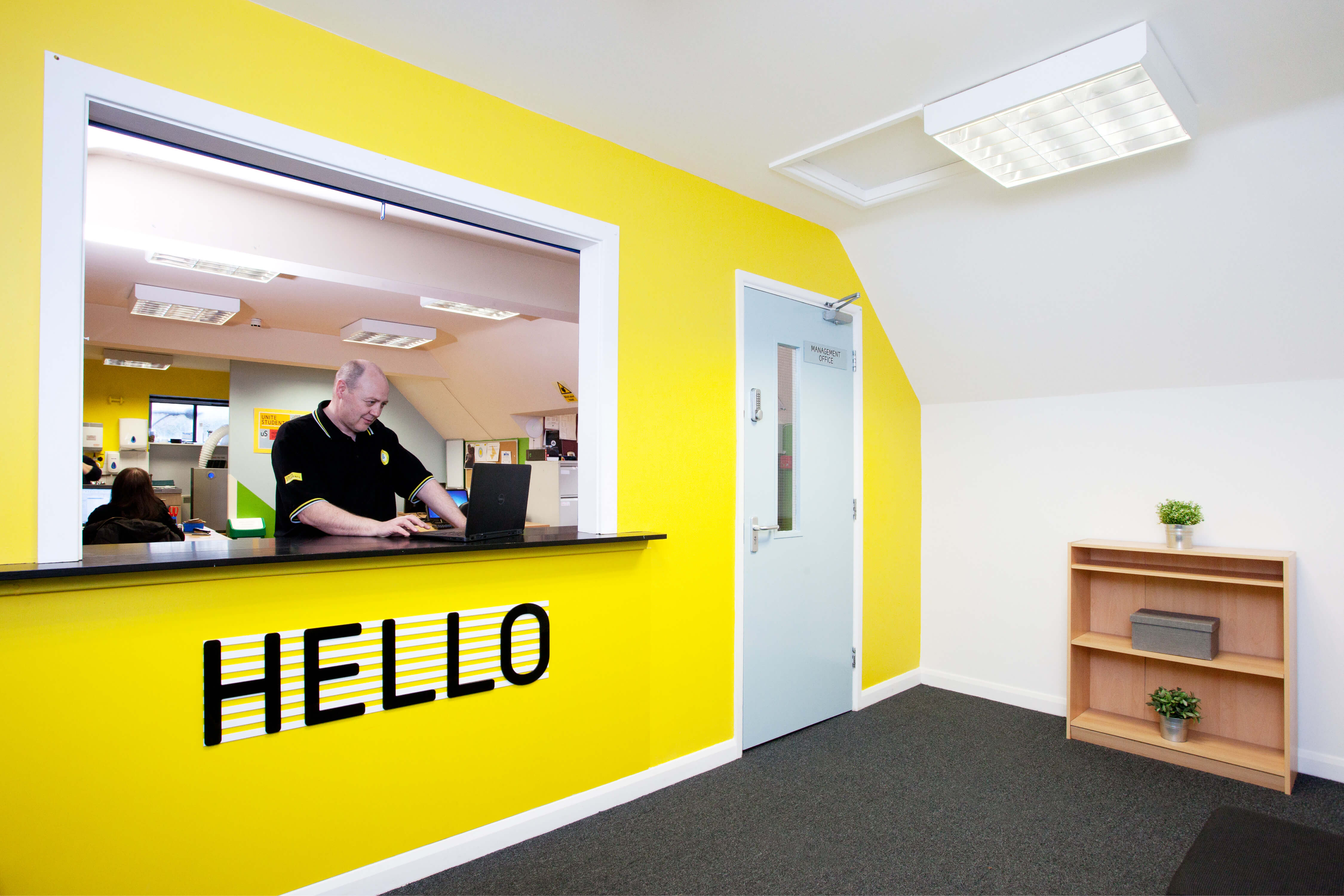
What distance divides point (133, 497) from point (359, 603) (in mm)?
2859

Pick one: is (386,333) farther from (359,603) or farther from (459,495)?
(359,603)

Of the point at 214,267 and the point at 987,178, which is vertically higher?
the point at 987,178

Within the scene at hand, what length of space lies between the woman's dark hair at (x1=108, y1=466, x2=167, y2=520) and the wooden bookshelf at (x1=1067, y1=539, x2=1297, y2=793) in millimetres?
5103

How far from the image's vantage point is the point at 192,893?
190cm

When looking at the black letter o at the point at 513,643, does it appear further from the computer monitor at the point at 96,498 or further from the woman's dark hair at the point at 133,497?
the computer monitor at the point at 96,498

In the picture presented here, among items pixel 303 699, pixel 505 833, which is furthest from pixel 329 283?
pixel 505 833

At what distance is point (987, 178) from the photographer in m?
3.22

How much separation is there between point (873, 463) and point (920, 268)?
1.13m

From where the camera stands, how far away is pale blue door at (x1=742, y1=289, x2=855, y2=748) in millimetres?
3484

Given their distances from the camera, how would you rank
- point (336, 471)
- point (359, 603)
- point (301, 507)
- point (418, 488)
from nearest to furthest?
point (359, 603) < point (301, 507) < point (336, 471) < point (418, 488)

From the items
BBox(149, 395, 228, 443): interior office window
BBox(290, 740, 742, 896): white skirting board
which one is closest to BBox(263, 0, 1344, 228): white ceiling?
BBox(290, 740, 742, 896): white skirting board

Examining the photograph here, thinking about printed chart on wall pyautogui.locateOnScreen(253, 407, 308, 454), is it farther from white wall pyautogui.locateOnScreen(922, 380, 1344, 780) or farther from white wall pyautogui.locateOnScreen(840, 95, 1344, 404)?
white wall pyautogui.locateOnScreen(922, 380, 1344, 780)

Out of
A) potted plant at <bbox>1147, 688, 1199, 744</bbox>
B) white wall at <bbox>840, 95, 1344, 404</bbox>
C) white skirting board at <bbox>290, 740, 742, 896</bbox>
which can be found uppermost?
white wall at <bbox>840, 95, 1344, 404</bbox>

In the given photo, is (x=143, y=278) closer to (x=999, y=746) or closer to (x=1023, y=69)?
(x=1023, y=69)
